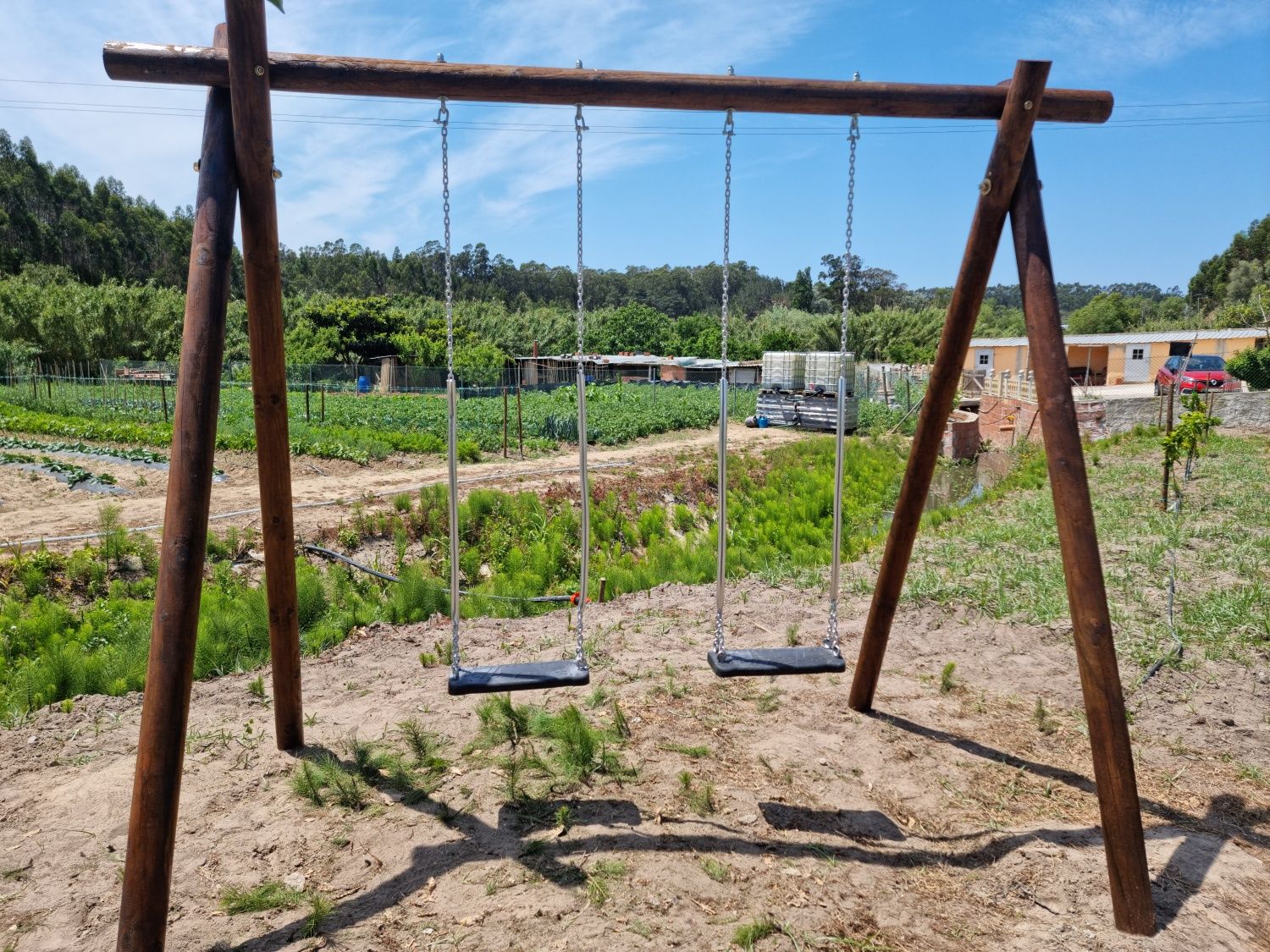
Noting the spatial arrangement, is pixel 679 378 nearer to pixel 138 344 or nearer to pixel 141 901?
pixel 138 344

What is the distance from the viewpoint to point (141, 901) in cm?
233

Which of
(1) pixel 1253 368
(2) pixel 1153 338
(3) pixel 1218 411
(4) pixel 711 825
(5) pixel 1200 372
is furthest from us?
(2) pixel 1153 338

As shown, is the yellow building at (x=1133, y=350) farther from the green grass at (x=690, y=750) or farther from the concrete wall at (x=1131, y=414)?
the green grass at (x=690, y=750)

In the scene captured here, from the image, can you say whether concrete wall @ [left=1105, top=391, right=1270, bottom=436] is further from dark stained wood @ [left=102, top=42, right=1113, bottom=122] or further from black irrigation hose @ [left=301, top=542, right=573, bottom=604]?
dark stained wood @ [left=102, top=42, right=1113, bottom=122]

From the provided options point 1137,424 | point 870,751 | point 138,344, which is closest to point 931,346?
point 1137,424

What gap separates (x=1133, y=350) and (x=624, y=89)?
1795 inches

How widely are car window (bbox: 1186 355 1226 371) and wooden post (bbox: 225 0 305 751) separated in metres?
28.5

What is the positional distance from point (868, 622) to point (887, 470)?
41.8 feet

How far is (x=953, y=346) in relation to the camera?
344 centimetres

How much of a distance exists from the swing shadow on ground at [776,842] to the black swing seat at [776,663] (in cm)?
53

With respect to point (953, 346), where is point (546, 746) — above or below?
below

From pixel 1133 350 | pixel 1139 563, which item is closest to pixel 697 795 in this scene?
pixel 1139 563

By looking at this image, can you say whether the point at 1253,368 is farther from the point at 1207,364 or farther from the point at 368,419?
the point at 368,419

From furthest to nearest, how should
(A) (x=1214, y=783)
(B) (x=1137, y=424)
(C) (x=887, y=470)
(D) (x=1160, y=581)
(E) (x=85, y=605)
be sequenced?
(B) (x=1137, y=424)
(C) (x=887, y=470)
(E) (x=85, y=605)
(D) (x=1160, y=581)
(A) (x=1214, y=783)
